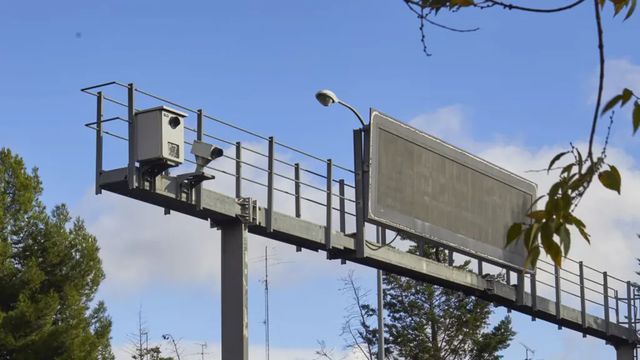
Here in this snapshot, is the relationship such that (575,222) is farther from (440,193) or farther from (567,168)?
(440,193)

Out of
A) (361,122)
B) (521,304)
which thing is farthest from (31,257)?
(361,122)

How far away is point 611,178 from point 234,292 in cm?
1293

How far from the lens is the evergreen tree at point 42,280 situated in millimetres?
34312

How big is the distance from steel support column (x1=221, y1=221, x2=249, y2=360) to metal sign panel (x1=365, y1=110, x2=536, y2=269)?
7.67ft

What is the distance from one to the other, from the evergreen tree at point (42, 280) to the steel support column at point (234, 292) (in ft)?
55.3

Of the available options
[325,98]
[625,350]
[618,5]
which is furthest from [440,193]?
[618,5]

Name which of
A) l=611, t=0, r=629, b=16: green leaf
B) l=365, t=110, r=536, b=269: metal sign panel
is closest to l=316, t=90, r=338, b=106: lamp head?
l=365, t=110, r=536, b=269: metal sign panel

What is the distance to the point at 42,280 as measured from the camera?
35875mm

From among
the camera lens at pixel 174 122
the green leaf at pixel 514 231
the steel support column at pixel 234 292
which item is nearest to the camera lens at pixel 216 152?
the camera lens at pixel 174 122

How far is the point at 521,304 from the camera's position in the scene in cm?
2534

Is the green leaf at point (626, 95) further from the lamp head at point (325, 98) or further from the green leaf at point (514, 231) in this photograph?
the lamp head at point (325, 98)

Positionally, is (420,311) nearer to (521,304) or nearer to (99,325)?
(99,325)

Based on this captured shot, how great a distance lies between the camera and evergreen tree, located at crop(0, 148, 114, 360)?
3431cm

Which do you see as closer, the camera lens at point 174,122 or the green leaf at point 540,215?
the green leaf at point 540,215
